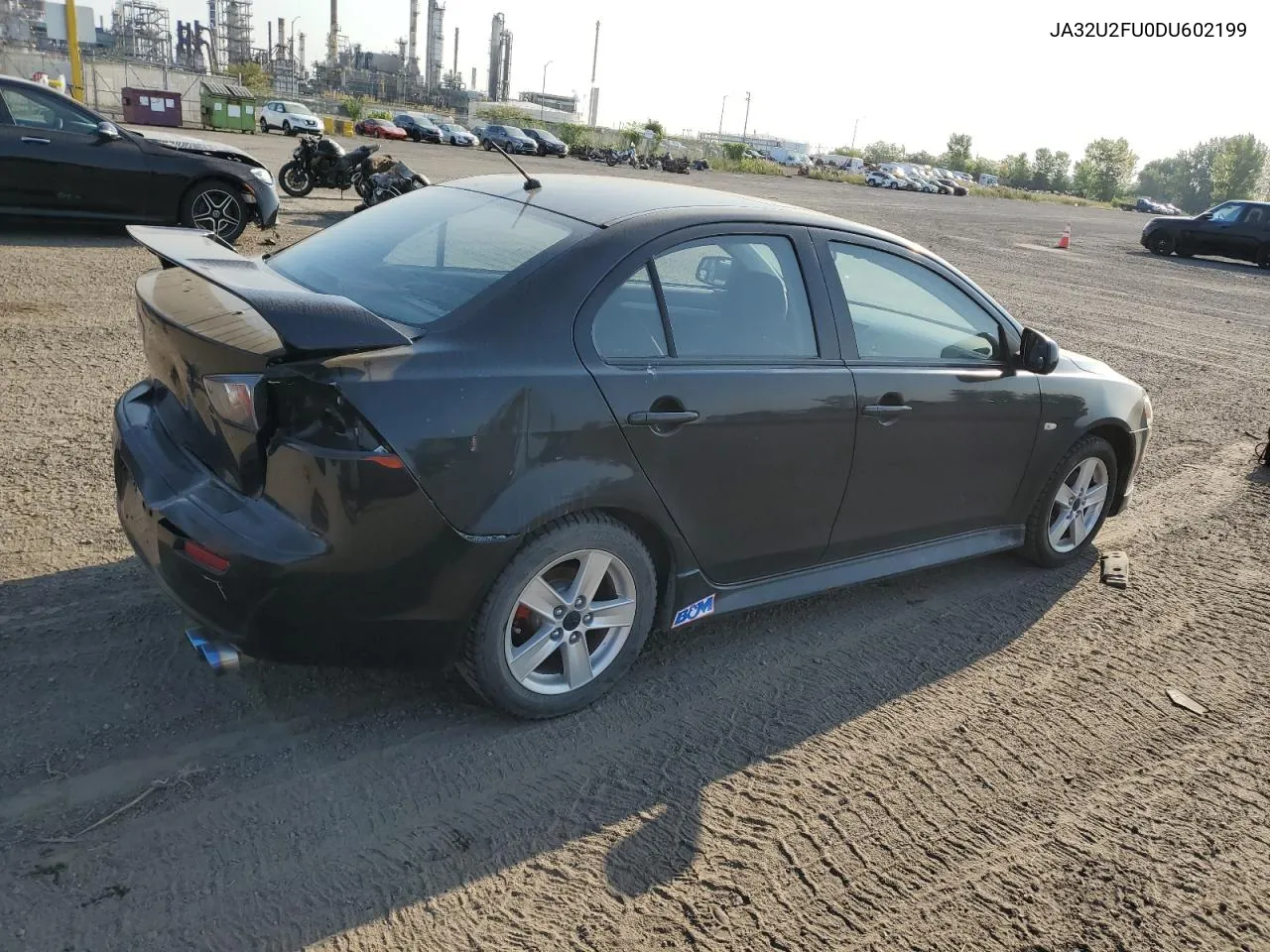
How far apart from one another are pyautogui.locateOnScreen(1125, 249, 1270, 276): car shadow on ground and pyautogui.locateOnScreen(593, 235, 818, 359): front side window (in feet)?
79.9

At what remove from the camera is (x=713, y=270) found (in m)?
3.49

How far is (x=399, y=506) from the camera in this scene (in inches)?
104

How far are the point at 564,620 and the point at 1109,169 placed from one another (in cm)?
14400

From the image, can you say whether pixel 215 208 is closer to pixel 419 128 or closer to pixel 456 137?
pixel 419 128

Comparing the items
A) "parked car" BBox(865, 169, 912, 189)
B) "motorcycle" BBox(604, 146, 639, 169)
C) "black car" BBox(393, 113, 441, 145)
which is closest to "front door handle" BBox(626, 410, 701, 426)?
"motorcycle" BBox(604, 146, 639, 169)

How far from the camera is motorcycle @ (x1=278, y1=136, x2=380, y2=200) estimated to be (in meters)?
16.6

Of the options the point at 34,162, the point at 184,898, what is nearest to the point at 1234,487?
the point at 184,898

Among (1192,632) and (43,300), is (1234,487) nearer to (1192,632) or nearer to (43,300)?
(1192,632)

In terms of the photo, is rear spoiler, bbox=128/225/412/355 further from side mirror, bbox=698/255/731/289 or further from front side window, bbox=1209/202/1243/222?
front side window, bbox=1209/202/1243/222

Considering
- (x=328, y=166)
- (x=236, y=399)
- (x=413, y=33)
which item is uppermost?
(x=413, y=33)

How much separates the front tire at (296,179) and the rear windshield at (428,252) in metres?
14.3

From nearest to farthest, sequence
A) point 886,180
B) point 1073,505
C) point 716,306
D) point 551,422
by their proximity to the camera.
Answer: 1. point 551,422
2. point 716,306
3. point 1073,505
4. point 886,180

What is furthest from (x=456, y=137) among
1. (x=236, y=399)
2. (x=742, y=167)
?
(x=236, y=399)

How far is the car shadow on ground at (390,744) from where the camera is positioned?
2496mm
